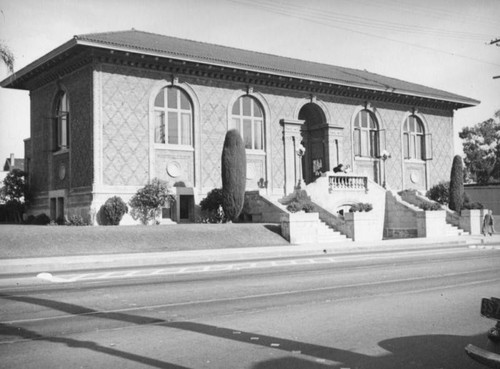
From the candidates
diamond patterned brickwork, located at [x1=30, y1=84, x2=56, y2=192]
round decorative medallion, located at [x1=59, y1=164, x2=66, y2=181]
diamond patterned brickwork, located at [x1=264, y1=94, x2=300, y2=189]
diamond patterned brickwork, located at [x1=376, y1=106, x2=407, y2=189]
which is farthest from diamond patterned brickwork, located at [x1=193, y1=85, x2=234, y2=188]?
diamond patterned brickwork, located at [x1=376, y1=106, x2=407, y2=189]

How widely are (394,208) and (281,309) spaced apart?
28.3 metres

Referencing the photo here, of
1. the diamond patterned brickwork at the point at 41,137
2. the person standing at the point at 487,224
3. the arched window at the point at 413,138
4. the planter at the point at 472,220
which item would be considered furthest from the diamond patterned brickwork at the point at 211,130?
the person standing at the point at 487,224

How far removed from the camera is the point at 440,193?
41.2 meters

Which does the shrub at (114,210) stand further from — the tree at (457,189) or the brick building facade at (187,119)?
the tree at (457,189)

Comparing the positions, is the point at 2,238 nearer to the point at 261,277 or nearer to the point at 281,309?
the point at 261,277

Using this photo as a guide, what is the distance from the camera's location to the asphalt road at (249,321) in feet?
20.2

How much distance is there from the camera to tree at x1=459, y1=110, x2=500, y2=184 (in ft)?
209

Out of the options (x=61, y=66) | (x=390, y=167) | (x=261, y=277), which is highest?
(x=61, y=66)

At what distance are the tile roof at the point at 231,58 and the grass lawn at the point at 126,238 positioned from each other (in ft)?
33.7

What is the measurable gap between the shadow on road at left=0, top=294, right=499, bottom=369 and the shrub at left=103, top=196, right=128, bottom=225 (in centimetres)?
2058

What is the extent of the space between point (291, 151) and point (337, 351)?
1212 inches

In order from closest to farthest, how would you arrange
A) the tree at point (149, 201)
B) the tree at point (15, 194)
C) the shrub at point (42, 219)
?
1. the tree at point (149, 201)
2. the shrub at point (42, 219)
3. the tree at point (15, 194)

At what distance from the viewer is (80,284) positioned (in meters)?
13.3

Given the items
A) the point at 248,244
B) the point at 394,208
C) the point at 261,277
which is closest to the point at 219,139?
the point at 248,244
